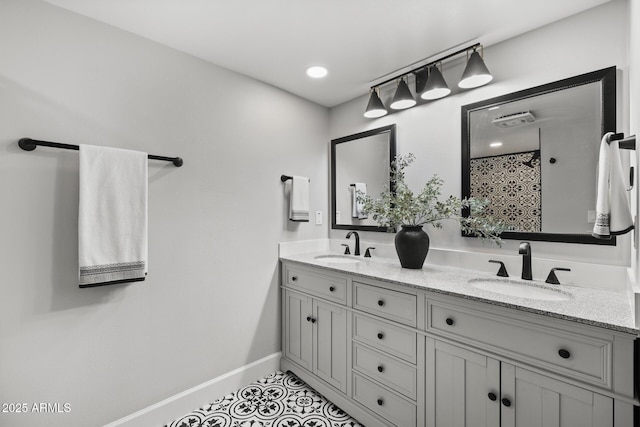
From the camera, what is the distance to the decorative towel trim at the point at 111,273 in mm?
1399

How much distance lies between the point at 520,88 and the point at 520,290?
44.5 inches

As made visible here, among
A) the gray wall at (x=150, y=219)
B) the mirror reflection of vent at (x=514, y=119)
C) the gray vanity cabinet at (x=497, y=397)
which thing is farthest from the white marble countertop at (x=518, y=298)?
the mirror reflection of vent at (x=514, y=119)

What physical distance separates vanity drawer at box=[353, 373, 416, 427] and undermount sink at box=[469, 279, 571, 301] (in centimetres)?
73

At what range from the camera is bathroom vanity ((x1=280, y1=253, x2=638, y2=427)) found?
101 centimetres

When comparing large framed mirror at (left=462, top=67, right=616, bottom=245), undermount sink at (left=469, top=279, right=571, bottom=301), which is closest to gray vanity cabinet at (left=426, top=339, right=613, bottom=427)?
undermount sink at (left=469, top=279, right=571, bottom=301)

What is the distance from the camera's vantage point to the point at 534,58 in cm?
163

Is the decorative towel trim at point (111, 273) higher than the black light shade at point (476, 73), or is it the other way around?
the black light shade at point (476, 73)

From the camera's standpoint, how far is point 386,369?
1.61 meters

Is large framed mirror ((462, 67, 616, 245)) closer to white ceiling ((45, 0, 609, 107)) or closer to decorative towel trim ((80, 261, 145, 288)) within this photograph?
white ceiling ((45, 0, 609, 107))

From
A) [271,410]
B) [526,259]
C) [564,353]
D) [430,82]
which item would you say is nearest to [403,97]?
[430,82]

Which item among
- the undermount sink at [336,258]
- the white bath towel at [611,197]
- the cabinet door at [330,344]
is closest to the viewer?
the white bath towel at [611,197]

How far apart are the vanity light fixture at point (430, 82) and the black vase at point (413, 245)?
2.92 feet

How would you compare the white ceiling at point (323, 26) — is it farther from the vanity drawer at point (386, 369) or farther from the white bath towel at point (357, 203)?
the vanity drawer at point (386, 369)

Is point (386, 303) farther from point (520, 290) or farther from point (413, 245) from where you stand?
point (520, 290)
